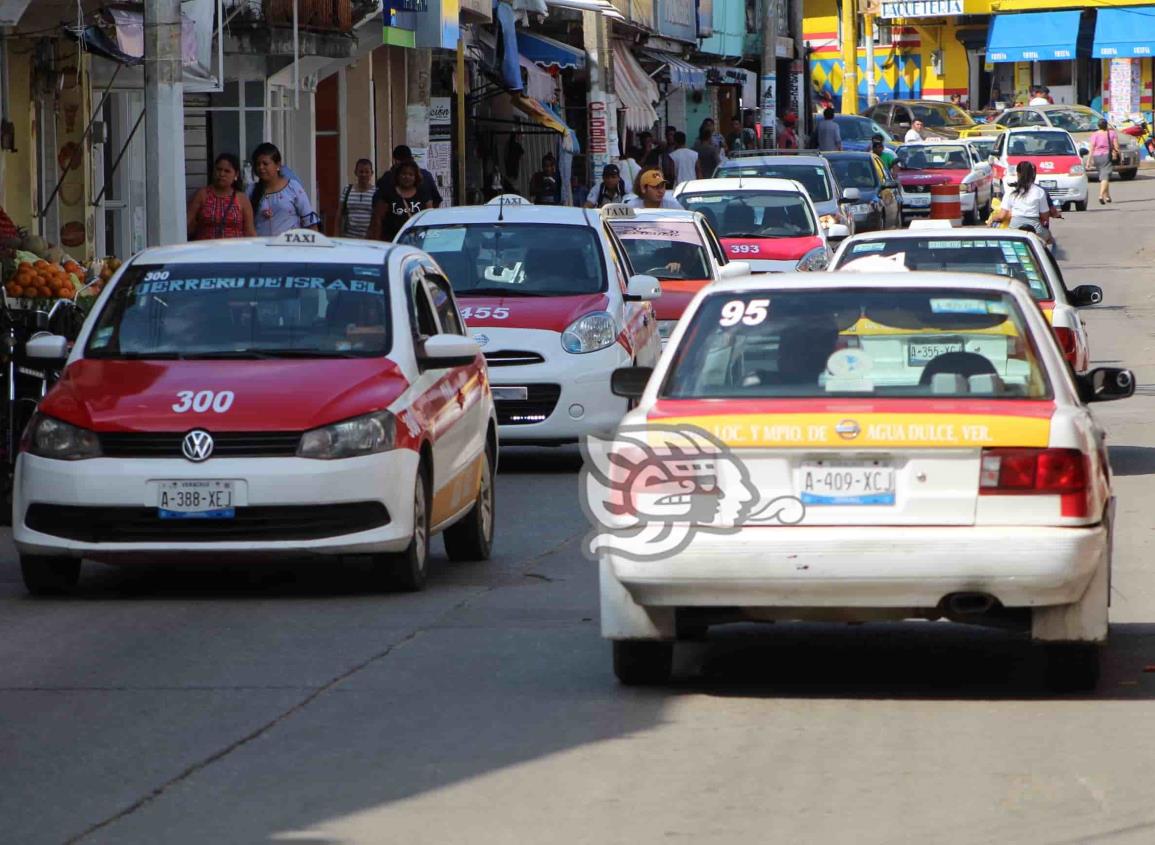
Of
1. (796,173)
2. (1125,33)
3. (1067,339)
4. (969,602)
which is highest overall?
(1125,33)

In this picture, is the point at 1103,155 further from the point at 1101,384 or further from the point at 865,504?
the point at 865,504

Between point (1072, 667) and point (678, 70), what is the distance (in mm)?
44341

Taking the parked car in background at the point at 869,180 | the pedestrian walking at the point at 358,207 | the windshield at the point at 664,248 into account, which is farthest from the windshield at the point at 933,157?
the windshield at the point at 664,248

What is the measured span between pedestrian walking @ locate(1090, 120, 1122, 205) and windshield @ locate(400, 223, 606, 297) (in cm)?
4027

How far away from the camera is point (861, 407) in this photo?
7789 mm

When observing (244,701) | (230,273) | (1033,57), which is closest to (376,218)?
(230,273)

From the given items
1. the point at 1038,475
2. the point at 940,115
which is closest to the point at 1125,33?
the point at 940,115

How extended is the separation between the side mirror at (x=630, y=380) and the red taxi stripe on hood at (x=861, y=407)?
966mm

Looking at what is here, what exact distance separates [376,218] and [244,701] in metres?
13.4

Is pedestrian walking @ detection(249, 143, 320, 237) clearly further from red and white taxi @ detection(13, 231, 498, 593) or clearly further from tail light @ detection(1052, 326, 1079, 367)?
red and white taxi @ detection(13, 231, 498, 593)

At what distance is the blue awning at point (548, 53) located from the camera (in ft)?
130

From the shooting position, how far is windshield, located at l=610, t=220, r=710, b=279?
2070 cm

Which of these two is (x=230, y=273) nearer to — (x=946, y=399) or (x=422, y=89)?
(x=946, y=399)
